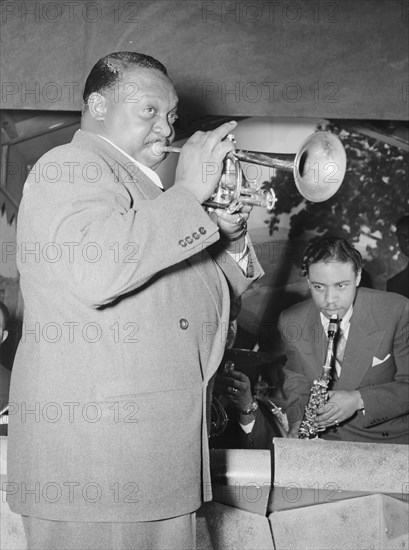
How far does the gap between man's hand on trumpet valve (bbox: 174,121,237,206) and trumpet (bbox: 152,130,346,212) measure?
19cm

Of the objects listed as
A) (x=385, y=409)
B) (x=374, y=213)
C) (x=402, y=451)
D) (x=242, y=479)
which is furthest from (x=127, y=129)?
(x=374, y=213)

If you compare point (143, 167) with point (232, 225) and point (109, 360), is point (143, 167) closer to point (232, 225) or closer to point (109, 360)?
point (232, 225)

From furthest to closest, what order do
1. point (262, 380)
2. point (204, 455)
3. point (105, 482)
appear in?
point (262, 380)
point (204, 455)
point (105, 482)

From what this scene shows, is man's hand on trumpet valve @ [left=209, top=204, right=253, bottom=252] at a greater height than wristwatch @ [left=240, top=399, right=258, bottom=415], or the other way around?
man's hand on trumpet valve @ [left=209, top=204, right=253, bottom=252]

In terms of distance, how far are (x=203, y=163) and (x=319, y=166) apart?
0.76 m

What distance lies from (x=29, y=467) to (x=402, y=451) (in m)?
1.54

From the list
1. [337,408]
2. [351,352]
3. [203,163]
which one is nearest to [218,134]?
[203,163]

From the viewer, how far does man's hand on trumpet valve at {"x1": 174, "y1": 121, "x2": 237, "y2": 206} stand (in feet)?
5.70

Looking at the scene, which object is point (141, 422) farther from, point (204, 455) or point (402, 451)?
point (402, 451)

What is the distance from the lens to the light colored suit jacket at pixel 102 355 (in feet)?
5.34

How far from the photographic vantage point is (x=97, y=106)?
6.74 ft

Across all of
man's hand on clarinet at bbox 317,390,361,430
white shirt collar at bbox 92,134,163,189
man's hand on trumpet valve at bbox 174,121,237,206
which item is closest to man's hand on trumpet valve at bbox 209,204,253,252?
white shirt collar at bbox 92,134,163,189

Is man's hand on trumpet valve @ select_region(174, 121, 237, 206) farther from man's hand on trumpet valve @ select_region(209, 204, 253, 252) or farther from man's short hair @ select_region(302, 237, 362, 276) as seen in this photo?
man's short hair @ select_region(302, 237, 362, 276)

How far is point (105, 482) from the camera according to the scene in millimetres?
1672
